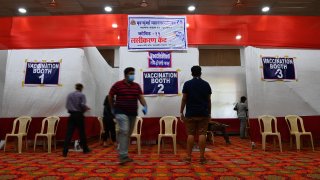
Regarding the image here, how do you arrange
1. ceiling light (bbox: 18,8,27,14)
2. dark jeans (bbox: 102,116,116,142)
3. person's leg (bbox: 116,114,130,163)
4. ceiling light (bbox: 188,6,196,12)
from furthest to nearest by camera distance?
ceiling light (bbox: 18,8,27,14)
ceiling light (bbox: 188,6,196,12)
dark jeans (bbox: 102,116,116,142)
person's leg (bbox: 116,114,130,163)

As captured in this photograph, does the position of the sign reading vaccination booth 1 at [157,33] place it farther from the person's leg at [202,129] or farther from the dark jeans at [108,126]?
the person's leg at [202,129]

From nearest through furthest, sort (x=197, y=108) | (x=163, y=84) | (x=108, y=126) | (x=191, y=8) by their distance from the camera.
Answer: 1. (x=197, y=108)
2. (x=163, y=84)
3. (x=108, y=126)
4. (x=191, y=8)

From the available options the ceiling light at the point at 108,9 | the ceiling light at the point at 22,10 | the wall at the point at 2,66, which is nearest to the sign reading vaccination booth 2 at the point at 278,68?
the ceiling light at the point at 108,9

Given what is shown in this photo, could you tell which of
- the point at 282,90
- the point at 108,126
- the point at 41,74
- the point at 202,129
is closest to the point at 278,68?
the point at 282,90

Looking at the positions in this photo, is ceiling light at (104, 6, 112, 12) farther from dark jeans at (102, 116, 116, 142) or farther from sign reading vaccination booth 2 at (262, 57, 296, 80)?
sign reading vaccination booth 2 at (262, 57, 296, 80)

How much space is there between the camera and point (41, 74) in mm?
6055

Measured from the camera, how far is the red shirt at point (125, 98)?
3961 mm

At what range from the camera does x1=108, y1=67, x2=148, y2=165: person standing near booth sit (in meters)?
3.92

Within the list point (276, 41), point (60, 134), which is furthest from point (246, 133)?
point (60, 134)

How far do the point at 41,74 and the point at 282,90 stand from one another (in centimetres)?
537

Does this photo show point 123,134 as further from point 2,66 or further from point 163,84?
point 2,66

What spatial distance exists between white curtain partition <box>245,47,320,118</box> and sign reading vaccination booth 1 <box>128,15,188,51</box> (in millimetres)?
1555

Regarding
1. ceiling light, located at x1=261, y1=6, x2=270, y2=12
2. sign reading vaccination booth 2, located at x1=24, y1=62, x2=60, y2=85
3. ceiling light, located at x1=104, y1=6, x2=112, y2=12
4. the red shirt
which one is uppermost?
ceiling light, located at x1=104, y1=6, x2=112, y2=12

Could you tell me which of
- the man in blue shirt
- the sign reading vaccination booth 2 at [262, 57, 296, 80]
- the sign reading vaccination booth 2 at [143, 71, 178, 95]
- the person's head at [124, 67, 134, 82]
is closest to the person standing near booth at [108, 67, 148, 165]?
the person's head at [124, 67, 134, 82]
